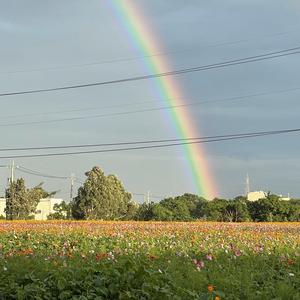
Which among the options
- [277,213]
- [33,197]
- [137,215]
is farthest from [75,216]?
[277,213]

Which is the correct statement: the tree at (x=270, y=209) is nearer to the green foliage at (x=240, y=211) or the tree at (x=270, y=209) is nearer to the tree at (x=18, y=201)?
the green foliage at (x=240, y=211)

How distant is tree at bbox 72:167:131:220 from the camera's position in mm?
51375

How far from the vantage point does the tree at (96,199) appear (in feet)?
169

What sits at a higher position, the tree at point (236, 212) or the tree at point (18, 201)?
A: the tree at point (18, 201)

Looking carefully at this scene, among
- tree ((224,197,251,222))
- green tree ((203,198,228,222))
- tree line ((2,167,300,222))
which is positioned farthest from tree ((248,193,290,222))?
green tree ((203,198,228,222))

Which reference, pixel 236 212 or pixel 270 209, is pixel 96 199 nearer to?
pixel 236 212

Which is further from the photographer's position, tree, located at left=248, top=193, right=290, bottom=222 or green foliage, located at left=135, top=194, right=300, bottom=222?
tree, located at left=248, top=193, right=290, bottom=222

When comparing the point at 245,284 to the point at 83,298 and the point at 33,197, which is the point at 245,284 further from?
the point at 33,197

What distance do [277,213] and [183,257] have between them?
41.6 metres

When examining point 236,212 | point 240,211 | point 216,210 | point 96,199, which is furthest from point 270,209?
point 96,199


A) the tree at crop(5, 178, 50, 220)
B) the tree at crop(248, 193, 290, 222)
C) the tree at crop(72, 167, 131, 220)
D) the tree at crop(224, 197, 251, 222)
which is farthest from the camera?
the tree at crop(5, 178, 50, 220)

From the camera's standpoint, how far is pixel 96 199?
169 ft

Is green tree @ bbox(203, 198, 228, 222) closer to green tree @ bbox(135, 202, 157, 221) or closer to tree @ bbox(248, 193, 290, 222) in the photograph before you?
tree @ bbox(248, 193, 290, 222)

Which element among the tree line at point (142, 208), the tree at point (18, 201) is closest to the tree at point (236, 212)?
the tree line at point (142, 208)
